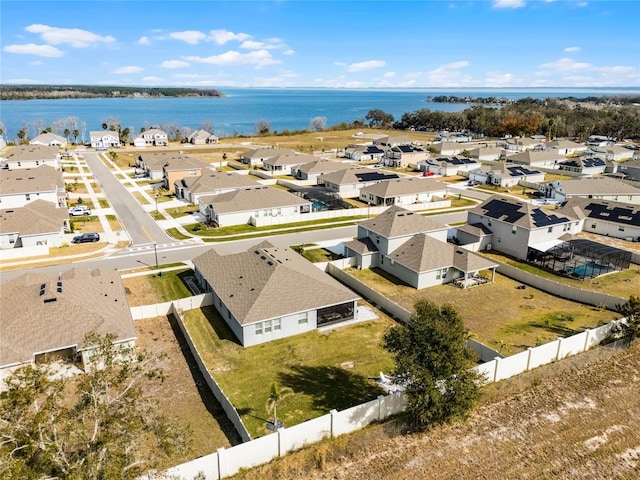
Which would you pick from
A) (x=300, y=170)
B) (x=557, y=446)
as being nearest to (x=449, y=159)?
(x=300, y=170)

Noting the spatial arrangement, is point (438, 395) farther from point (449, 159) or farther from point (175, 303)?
point (449, 159)

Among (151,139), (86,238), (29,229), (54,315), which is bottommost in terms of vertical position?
(86,238)

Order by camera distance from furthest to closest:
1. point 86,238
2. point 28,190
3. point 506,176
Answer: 1. point 506,176
2. point 28,190
3. point 86,238

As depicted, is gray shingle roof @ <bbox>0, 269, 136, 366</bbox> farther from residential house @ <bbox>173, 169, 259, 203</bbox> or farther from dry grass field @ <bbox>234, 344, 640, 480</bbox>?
residential house @ <bbox>173, 169, 259, 203</bbox>

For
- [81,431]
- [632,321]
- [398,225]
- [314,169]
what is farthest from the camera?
[314,169]

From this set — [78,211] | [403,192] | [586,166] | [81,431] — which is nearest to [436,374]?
[81,431]

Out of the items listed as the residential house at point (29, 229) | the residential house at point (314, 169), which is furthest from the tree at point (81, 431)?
the residential house at point (314, 169)

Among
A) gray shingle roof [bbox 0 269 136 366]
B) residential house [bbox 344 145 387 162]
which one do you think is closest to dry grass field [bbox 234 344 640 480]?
gray shingle roof [bbox 0 269 136 366]

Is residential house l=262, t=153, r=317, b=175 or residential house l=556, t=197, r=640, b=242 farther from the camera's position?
residential house l=262, t=153, r=317, b=175

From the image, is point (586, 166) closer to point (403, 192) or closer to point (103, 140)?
point (403, 192)
